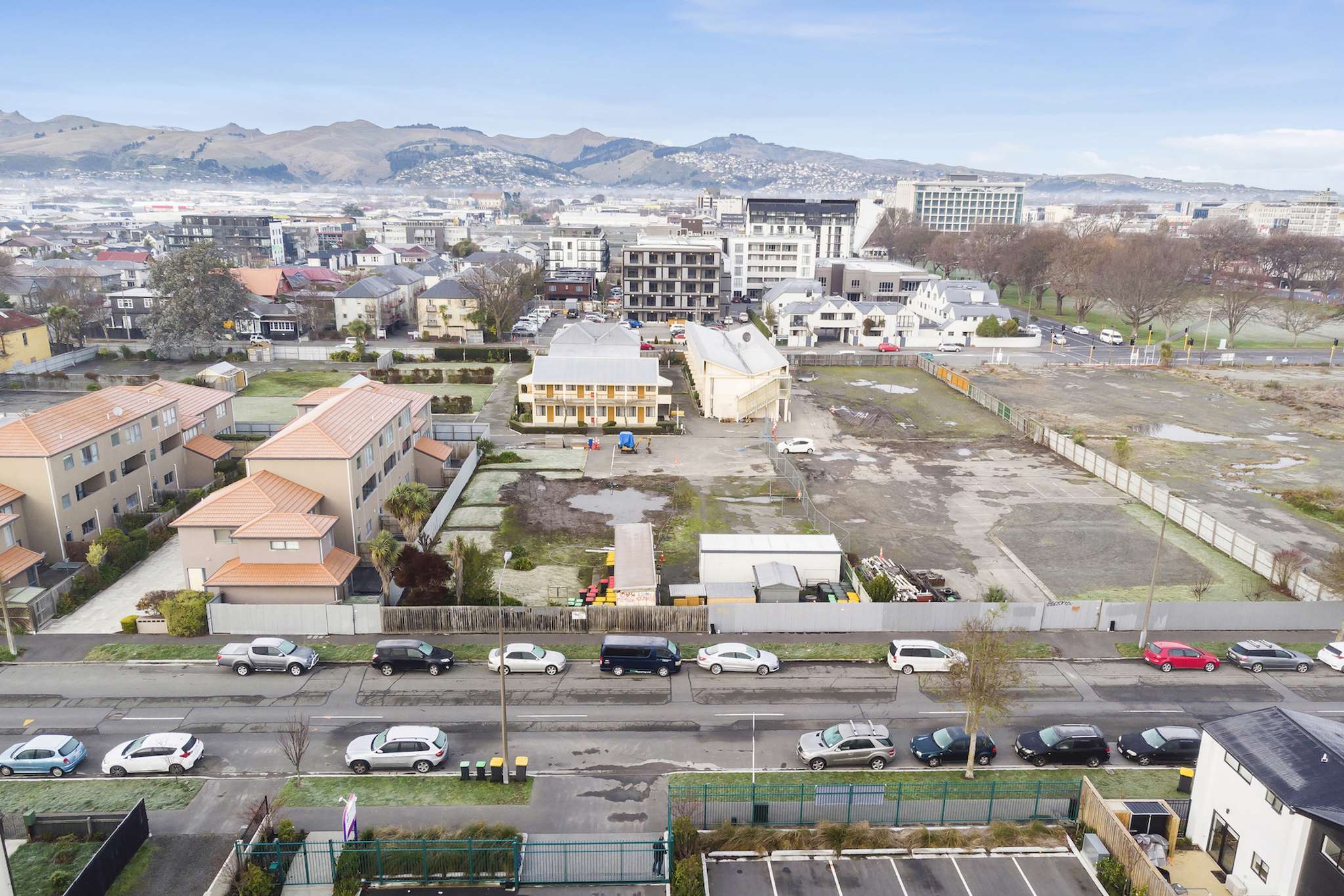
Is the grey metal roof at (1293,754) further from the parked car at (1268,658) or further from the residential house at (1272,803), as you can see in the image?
the parked car at (1268,658)

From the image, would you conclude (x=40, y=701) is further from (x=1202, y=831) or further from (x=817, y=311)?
(x=817, y=311)

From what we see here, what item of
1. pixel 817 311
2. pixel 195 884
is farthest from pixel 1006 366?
pixel 195 884

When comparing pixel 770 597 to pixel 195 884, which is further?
pixel 770 597

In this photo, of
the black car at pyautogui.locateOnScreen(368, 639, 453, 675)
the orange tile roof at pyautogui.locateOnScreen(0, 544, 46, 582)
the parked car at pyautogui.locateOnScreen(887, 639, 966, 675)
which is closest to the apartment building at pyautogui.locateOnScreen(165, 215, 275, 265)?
the orange tile roof at pyautogui.locateOnScreen(0, 544, 46, 582)

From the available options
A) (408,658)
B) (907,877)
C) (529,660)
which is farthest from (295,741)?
(907,877)

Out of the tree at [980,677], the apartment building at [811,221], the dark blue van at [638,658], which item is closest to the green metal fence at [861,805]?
the tree at [980,677]

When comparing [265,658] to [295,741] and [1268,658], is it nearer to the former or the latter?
[295,741]
